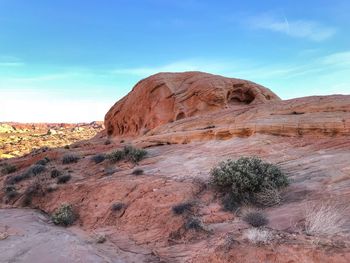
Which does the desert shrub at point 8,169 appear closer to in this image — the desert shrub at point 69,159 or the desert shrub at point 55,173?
the desert shrub at point 69,159

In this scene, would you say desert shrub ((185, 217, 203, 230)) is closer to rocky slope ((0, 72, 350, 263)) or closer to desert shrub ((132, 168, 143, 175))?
rocky slope ((0, 72, 350, 263))

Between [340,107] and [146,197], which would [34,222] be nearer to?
[146,197]

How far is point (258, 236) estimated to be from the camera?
18.7 feet

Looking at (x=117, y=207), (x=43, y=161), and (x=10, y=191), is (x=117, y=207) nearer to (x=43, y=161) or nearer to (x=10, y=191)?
(x=10, y=191)

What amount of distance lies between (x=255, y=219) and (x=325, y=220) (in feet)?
4.25

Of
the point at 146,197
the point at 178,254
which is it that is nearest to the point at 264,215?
the point at 178,254

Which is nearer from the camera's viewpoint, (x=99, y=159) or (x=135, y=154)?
(x=135, y=154)

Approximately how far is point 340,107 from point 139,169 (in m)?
7.35

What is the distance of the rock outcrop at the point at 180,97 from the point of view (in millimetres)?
21938

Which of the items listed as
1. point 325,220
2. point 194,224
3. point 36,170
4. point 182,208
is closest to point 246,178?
point 182,208

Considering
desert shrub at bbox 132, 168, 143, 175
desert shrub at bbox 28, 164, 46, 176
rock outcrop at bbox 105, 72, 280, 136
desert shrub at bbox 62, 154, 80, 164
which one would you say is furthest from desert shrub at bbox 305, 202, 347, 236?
rock outcrop at bbox 105, 72, 280, 136

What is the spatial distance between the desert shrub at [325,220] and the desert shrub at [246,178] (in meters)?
1.75

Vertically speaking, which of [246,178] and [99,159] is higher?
[246,178]

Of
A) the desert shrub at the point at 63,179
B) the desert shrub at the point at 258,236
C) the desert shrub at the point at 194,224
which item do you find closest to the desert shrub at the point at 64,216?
the desert shrub at the point at 63,179
